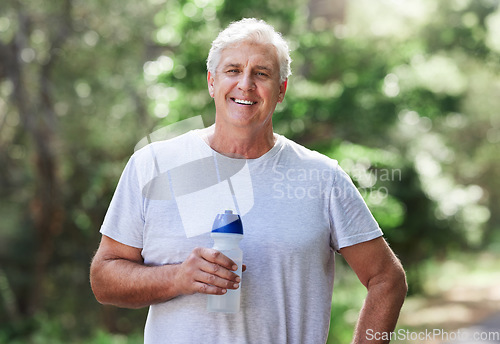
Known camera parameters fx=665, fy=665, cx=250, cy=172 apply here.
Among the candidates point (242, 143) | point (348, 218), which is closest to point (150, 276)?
point (242, 143)

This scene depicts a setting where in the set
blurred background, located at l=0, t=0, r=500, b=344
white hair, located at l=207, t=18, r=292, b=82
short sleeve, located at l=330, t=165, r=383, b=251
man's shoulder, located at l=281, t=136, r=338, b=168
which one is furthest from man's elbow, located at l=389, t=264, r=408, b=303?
blurred background, located at l=0, t=0, r=500, b=344

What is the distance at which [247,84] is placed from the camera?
2.49 m

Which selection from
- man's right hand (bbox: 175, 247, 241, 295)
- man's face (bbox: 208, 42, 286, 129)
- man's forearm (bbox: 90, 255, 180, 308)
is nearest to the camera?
man's right hand (bbox: 175, 247, 241, 295)

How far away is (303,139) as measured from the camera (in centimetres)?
876

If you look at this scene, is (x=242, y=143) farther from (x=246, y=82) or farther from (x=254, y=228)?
(x=254, y=228)

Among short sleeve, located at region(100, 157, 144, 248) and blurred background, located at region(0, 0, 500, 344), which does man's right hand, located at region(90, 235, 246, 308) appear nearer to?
short sleeve, located at region(100, 157, 144, 248)

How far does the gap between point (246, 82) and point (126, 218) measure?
671 millimetres

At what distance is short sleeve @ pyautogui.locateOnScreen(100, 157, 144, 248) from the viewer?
94.8 inches

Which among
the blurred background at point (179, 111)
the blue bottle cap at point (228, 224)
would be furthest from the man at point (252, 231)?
the blurred background at point (179, 111)

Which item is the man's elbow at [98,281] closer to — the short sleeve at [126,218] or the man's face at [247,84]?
the short sleeve at [126,218]

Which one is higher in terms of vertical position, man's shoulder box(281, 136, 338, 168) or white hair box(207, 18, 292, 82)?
white hair box(207, 18, 292, 82)

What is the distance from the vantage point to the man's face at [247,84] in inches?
98.4

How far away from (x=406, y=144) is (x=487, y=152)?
54.6 feet

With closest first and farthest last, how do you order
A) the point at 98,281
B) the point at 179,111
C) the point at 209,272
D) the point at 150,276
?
the point at 209,272 → the point at 150,276 → the point at 98,281 → the point at 179,111
